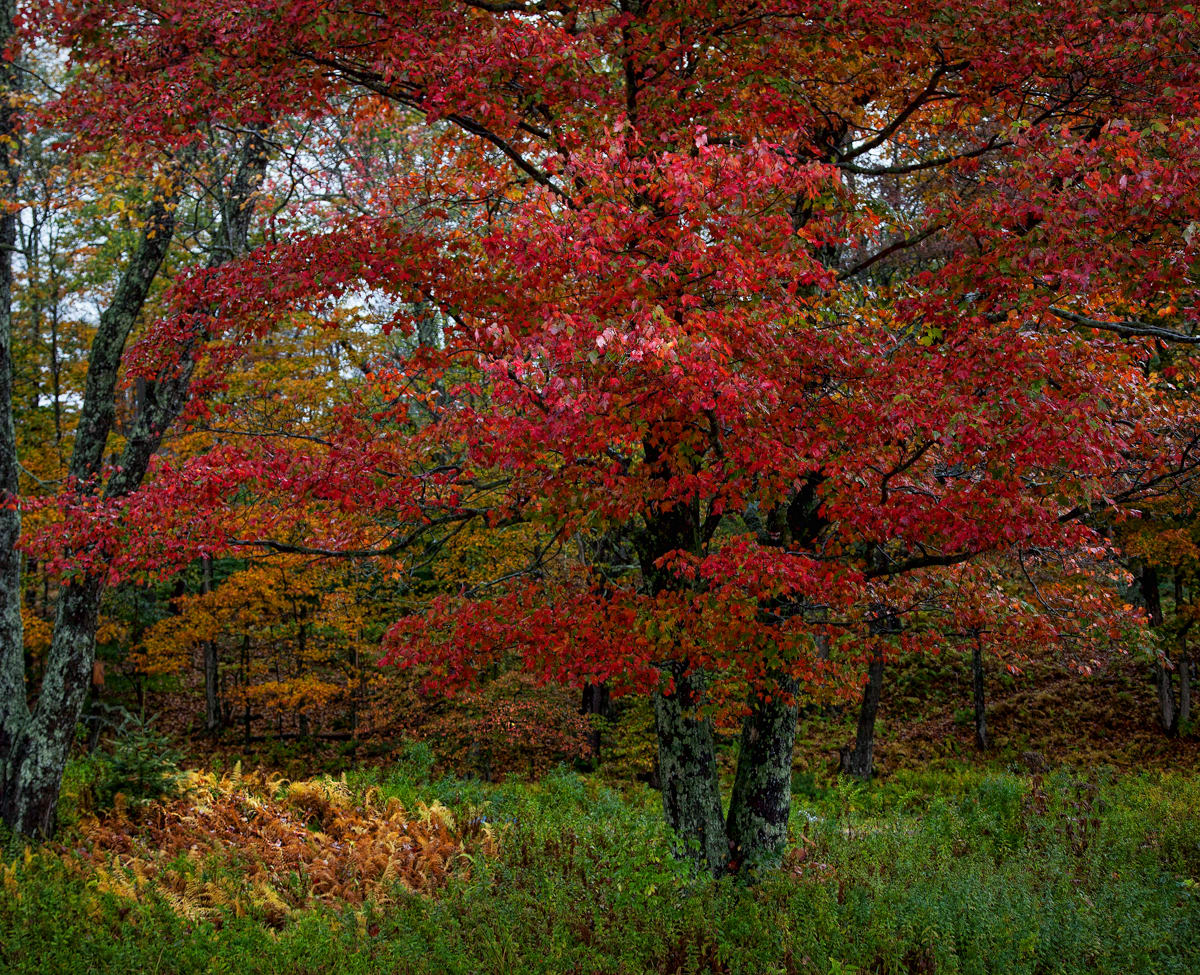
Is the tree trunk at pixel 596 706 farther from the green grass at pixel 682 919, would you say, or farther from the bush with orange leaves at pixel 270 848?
the green grass at pixel 682 919

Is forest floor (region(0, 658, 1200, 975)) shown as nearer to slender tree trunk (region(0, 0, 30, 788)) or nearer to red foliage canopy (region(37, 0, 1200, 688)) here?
slender tree trunk (region(0, 0, 30, 788))

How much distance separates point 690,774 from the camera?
7.22 metres

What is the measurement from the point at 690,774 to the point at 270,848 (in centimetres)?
450

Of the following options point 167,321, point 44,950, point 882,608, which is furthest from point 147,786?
point 882,608

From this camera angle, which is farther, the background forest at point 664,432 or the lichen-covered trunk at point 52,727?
the lichen-covered trunk at point 52,727

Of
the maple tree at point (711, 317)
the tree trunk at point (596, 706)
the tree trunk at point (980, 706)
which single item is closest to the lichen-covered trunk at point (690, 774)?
the maple tree at point (711, 317)

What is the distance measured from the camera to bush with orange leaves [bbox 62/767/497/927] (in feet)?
24.4

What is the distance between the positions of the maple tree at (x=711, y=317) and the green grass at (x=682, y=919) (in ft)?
3.82

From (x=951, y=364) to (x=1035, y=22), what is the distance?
265 cm

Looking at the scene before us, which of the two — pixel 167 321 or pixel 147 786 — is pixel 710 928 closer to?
pixel 167 321

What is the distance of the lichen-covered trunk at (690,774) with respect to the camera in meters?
7.14

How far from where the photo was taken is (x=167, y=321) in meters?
7.16

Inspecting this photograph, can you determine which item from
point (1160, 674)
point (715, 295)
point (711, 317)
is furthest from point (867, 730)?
point (711, 317)

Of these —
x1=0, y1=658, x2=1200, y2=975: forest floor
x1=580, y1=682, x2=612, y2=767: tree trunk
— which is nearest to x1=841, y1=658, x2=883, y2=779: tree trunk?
x1=0, y1=658, x2=1200, y2=975: forest floor
